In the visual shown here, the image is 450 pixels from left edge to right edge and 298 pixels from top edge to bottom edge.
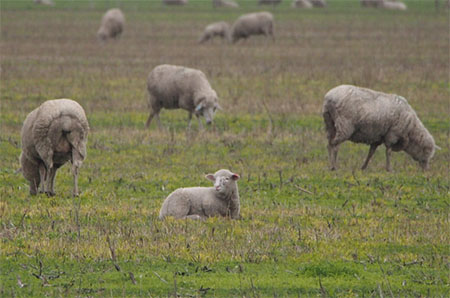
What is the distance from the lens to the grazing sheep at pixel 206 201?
1059cm

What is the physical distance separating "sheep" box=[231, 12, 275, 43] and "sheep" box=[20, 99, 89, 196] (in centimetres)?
2664

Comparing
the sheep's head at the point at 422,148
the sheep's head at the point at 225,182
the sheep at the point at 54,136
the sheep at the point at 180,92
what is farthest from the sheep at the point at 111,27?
the sheep's head at the point at 225,182

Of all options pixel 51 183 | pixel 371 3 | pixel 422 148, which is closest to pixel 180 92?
pixel 422 148

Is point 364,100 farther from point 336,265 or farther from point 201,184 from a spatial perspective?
point 336,265

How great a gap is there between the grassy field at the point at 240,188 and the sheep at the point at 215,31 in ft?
17.5

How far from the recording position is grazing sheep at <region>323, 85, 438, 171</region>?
1487 centimetres

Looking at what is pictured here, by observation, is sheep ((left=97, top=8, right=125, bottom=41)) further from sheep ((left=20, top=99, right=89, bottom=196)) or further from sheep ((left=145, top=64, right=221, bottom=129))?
sheep ((left=20, top=99, right=89, bottom=196))

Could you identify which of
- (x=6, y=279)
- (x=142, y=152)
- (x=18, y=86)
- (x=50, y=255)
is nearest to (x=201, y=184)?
(x=142, y=152)

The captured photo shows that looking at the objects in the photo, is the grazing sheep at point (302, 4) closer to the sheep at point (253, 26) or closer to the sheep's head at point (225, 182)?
the sheep at point (253, 26)

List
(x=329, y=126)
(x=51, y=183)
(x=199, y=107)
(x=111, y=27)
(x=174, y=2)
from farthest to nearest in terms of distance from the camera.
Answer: (x=174, y=2)
(x=111, y=27)
(x=199, y=107)
(x=329, y=126)
(x=51, y=183)

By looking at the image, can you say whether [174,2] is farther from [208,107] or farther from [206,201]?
[206,201]

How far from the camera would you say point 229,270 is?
855cm

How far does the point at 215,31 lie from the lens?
125 ft

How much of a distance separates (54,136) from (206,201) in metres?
2.45
